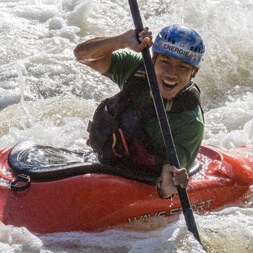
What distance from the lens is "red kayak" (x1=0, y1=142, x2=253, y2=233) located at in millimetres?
3625

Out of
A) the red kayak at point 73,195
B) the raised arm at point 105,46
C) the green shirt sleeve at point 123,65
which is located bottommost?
the red kayak at point 73,195

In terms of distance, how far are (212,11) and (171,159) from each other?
A: 4.54 m

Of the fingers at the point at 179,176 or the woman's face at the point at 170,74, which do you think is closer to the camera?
the fingers at the point at 179,176

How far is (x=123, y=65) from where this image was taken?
3848 mm

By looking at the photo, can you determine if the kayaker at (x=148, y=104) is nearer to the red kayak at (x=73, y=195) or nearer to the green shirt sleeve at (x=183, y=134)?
the green shirt sleeve at (x=183, y=134)

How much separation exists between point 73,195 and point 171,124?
2.13 feet

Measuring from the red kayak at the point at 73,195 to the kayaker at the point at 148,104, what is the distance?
141 mm

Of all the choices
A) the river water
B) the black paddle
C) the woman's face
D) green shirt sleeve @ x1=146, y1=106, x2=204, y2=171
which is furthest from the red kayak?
the woman's face

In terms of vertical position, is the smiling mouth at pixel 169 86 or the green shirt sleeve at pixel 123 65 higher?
the green shirt sleeve at pixel 123 65

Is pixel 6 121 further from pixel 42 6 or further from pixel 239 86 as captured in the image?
pixel 42 6

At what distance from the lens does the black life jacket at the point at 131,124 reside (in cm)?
377

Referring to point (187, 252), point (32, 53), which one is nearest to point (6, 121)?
point (32, 53)

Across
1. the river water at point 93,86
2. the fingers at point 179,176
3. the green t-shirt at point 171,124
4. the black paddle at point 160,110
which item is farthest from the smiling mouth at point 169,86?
the river water at point 93,86

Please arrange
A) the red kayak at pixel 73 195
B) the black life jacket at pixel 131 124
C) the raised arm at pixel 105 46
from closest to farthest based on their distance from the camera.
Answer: the raised arm at pixel 105 46
the red kayak at pixel 73 195
the black life jacket at pixel 131 124
